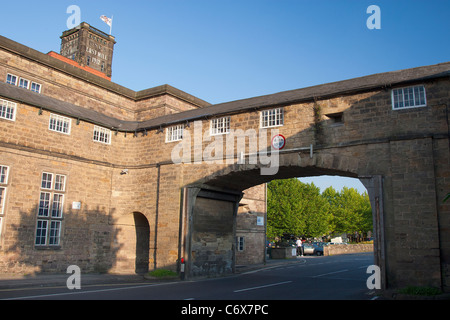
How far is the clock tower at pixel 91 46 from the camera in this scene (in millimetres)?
64625

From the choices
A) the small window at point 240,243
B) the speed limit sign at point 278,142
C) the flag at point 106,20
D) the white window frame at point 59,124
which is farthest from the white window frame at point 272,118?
the flag at point 106,20

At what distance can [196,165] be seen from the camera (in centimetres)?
1970

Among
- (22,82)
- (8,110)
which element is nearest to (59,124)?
(8,110)

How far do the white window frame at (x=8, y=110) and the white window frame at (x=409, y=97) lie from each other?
16.4 meters

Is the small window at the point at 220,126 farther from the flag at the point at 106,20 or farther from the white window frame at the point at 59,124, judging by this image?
the flag at the point at 106,20

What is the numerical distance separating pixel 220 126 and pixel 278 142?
135 inches

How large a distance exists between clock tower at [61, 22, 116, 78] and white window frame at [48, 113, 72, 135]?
46931 millimetres

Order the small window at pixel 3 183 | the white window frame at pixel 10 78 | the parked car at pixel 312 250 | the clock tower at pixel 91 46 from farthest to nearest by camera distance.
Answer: the clock tower at pixel 91 46 < the parked car at pixel 312 250 < the white window frame at pixel 10 78 < the small window at pixel 3 183

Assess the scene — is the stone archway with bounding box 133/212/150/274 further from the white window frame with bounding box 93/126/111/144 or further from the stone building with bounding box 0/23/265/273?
the white window frame with bounding box 93/126/111/144

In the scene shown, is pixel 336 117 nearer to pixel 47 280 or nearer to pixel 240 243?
pixel 47 280

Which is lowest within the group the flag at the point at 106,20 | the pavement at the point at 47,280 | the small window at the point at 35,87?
the pavement at the point at 47,280

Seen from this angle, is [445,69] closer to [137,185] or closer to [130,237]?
[137,185]

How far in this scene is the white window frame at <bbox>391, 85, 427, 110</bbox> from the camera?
1462 cm

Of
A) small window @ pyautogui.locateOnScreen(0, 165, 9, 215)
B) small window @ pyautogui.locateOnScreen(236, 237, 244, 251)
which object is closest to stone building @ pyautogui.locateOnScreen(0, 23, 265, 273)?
small window @ pyautogui.locateOnScreen(0, 165, 9, 215)
